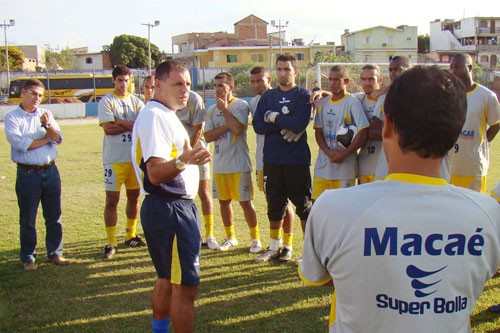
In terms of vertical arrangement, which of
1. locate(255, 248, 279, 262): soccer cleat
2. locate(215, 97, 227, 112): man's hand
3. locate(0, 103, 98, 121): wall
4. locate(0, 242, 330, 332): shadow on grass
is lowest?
locate(0, 242, 330, 332): shadow on grass

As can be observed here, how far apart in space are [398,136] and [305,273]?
0.66 m

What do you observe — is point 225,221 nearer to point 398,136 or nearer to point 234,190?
point 234,190

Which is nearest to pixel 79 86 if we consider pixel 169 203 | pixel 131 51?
pixel 131 51

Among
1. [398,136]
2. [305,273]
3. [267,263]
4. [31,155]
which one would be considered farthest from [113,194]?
[398,136]

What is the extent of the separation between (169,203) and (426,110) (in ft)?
7.68

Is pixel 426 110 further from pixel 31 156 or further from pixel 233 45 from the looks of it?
pixel 233 45

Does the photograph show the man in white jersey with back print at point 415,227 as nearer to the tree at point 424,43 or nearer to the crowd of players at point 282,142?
the crowd of players at point 282,142

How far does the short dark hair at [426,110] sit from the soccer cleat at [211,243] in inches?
200

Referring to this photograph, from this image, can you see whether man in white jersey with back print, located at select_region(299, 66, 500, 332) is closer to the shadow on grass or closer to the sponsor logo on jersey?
the sponsor logo on jersey

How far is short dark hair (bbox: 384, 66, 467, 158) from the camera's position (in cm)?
162

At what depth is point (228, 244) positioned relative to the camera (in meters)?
6.58

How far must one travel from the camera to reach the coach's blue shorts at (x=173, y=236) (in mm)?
3578

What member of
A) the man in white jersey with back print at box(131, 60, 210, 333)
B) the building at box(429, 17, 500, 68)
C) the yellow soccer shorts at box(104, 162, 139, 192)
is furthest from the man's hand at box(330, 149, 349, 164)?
the building at box(429, 17, 500, 68)

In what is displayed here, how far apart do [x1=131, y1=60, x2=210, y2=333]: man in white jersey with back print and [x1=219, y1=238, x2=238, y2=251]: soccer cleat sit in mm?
2736
